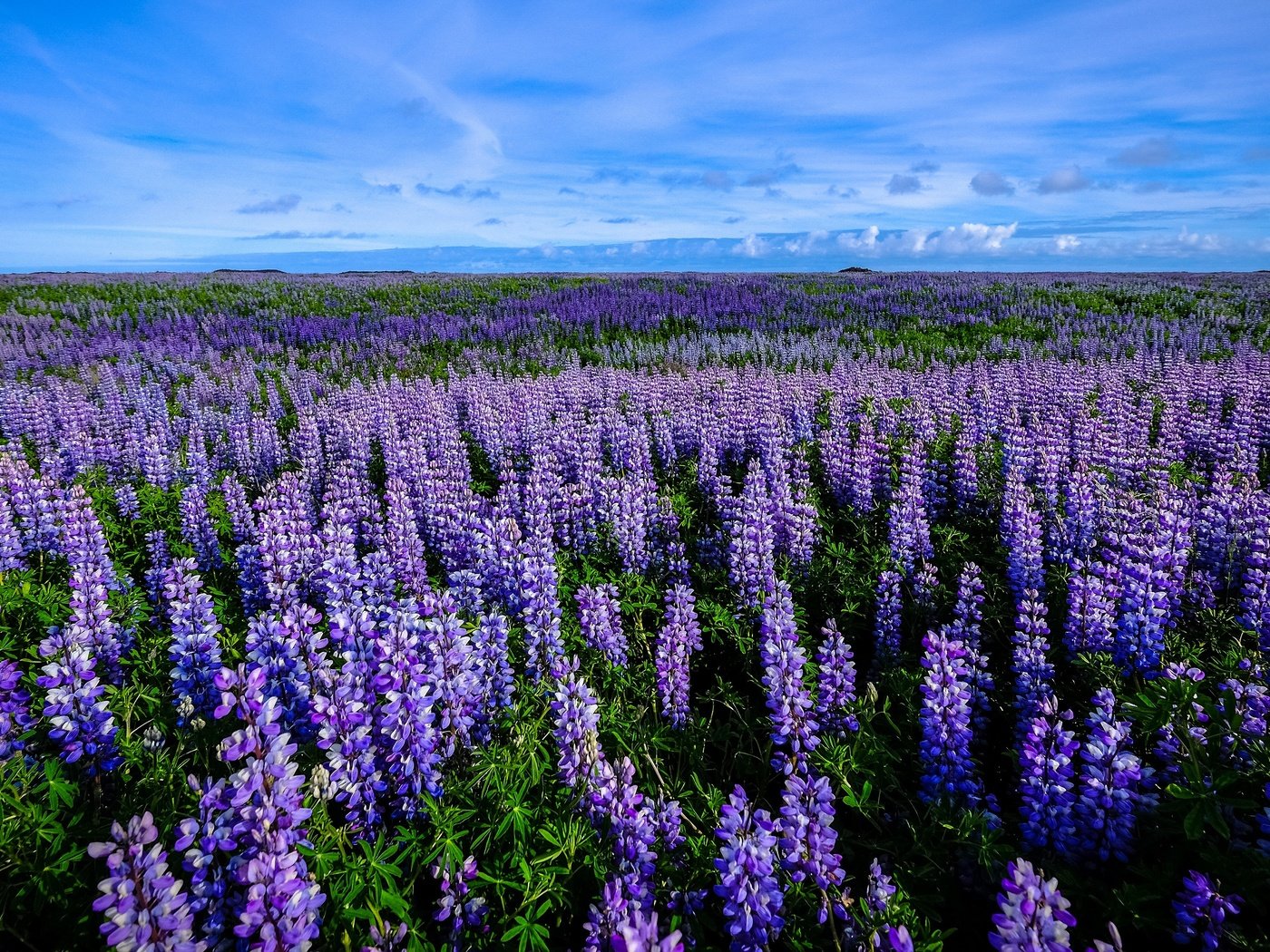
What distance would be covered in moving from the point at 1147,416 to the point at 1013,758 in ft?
26.5

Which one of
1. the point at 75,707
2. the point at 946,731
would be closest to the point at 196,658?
the point at 75,707

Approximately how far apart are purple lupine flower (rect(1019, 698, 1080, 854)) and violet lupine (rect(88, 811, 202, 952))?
132 inches

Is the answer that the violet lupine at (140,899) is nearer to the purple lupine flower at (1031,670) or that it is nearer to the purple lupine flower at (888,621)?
the purple lupine flower at (1031,670)

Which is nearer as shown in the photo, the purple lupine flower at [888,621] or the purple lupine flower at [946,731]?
the purple lupine flower at [946,731]

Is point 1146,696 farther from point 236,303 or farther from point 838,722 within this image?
point 236,303

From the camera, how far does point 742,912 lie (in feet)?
7.50

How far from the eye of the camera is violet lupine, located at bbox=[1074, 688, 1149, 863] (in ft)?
9.09

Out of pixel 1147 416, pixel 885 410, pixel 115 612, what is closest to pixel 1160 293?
pixel 1147 416

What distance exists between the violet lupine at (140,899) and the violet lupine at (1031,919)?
2.48m

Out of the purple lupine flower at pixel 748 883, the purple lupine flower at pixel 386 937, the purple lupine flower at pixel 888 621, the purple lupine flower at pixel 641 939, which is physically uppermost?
the purple lupine flower at pixel 641 939

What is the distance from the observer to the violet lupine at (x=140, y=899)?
187cm

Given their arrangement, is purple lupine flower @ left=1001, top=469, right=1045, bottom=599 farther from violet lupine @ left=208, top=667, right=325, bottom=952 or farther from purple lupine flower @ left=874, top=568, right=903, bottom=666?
violet lupine @ left=208, top=667, right=325, bottom=952

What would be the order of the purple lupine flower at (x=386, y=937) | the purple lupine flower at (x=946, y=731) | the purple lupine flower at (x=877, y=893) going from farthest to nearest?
the purple lupine flower at (x=946, y=731) → the purple lupine flower at (x=877, y=893) → the purple lupine flower at (x=386, y=937)

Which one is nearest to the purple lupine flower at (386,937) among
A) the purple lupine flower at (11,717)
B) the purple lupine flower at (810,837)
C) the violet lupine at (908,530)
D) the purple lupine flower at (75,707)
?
the purple lupine flower at (810,837)
